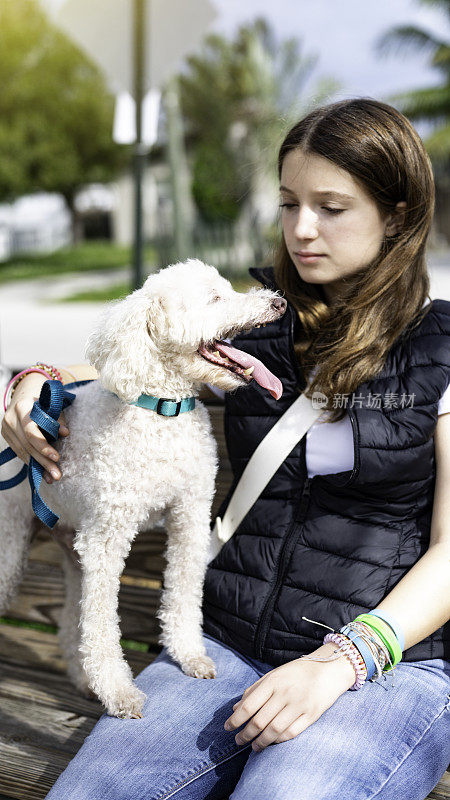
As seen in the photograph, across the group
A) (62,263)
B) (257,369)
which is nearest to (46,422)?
(257,369)

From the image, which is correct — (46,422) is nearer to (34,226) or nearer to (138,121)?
(138,121)

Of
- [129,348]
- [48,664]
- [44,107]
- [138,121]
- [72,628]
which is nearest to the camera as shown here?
[129,348]

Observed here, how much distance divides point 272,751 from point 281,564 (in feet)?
1.48

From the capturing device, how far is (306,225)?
1.96m

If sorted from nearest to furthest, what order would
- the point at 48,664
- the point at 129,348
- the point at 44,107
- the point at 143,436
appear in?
the point at 129,348 → the point at 143,436 → the point at 48,664 → the point at 44,107

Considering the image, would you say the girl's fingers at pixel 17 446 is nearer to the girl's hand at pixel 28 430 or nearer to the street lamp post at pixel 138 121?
the girl's hand at pixel 28 430

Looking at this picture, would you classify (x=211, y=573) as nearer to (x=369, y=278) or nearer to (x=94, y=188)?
(x=369, y=278)

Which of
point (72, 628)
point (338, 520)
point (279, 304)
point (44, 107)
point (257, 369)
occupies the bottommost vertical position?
point (72, 628)

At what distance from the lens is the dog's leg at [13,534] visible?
2074mm

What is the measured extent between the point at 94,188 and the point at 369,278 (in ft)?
135

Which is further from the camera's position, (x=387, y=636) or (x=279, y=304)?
(x=279, y=304)

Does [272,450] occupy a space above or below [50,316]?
above

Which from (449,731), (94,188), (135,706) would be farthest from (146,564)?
(94,188)

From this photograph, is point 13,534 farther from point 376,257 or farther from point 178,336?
point 376,257
